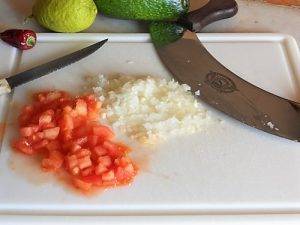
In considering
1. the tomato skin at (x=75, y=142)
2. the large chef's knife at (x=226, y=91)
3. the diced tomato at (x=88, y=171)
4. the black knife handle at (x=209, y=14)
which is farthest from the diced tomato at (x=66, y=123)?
the black knife handle at (x=209, y=14)

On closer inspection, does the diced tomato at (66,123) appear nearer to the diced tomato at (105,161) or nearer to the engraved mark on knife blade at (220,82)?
the diced tomato at (105,161)

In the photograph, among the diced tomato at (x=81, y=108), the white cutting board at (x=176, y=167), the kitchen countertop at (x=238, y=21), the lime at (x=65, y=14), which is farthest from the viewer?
the kitchen countertop at (x=238, y=21)

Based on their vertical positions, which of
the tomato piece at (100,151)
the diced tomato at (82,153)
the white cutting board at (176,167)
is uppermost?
the diced tomato at (82,153)

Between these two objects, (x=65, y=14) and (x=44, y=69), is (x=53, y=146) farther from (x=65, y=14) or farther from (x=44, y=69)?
(x=65, y=14)

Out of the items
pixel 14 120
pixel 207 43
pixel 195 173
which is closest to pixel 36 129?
pixel 14 120

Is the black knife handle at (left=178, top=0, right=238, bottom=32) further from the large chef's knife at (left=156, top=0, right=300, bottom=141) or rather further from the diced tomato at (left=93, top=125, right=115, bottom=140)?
the diced tomato at (left=93, top=125, right=115, bottom=140)

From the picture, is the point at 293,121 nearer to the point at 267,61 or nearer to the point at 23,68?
the point at 267,61

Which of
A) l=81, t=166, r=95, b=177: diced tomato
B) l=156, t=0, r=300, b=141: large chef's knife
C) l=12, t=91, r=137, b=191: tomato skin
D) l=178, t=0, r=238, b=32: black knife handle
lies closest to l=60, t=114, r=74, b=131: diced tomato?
l=12, t=91, r=137, b=191: tomato skin
